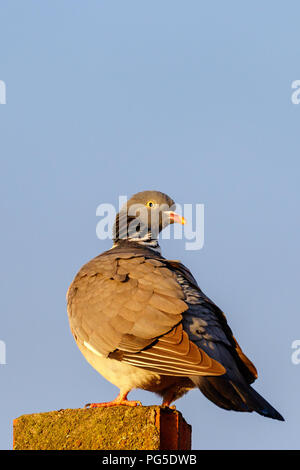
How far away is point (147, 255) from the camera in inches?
301

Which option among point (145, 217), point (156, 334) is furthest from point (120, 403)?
point (145, 217)

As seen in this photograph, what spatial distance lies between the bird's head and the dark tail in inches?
119

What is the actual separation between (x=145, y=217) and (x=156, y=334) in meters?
2.75

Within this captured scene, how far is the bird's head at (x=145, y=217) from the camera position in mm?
8852

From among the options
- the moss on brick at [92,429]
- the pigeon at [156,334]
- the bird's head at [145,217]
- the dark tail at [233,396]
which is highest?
the bird's head at [145,217]

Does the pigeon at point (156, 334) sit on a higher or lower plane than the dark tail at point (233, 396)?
higher

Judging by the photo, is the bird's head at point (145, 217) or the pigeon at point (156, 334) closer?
the pigeon at point (156, 334)

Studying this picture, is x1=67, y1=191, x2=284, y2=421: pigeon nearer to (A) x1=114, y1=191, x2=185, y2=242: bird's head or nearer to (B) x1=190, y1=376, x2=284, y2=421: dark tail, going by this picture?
(B) x1=190, y1=376, x2=284, y2=421: dark tail

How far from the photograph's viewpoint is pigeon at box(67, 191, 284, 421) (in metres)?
6.03

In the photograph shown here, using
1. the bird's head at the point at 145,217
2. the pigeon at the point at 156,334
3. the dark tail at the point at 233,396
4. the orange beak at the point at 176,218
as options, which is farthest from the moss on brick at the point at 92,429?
the orange beak at the point at 176,218

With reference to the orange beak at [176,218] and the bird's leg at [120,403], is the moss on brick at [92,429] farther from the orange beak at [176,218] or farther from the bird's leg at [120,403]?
the orange beak at [176,218]

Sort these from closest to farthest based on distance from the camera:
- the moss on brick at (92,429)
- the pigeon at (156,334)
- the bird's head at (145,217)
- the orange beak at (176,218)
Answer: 1. the moss on brick at (92,429)
2. the pigeon at (156,334)
3. the bird's head at (145,217)
4. the orange beak at (176,218)
